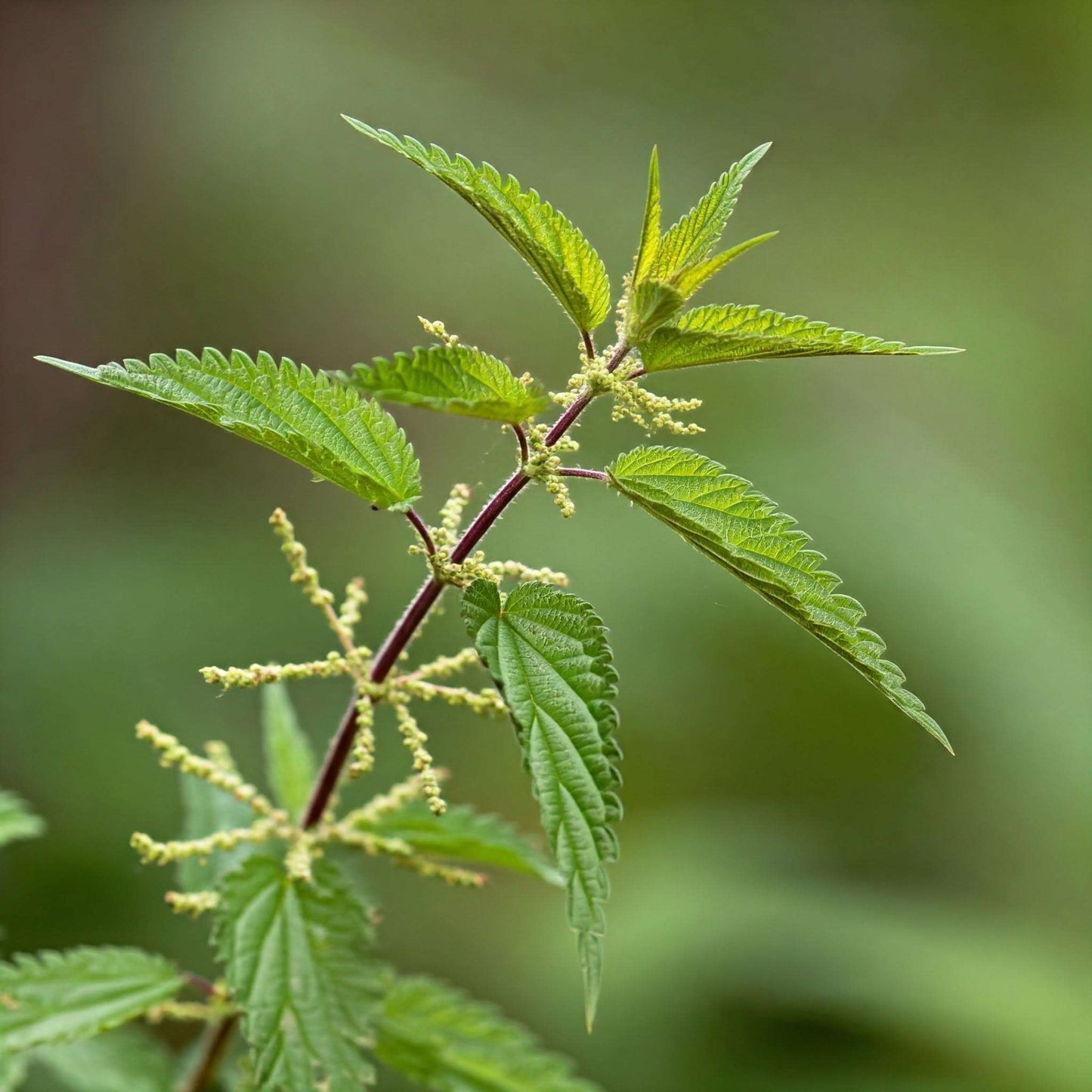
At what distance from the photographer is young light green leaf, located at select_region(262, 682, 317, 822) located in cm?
207

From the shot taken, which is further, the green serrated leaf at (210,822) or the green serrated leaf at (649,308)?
the green serrated leaf at (210,822)

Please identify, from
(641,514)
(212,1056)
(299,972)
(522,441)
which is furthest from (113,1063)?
(641,514)

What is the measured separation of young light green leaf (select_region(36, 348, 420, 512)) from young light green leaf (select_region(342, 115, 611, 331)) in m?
0.28

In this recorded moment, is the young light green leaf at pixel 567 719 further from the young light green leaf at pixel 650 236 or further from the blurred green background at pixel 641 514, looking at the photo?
the blurred green background at pixel 641 514

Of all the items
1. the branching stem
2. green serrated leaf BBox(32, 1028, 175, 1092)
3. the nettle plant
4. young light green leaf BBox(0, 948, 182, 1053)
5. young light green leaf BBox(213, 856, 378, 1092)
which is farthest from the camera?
green serrated leaf BBox(32, 1028, 175, 1092)

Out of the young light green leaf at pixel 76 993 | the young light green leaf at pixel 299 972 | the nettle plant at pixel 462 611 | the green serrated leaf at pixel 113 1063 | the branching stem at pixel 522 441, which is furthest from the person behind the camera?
the green serrated leaf at pixel 113 1063

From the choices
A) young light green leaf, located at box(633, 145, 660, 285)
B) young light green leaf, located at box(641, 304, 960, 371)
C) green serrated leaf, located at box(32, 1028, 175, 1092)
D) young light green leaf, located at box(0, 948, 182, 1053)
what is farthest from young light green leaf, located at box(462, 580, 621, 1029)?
green serrated leaf, located at box(32, 1028, 175, 1092)

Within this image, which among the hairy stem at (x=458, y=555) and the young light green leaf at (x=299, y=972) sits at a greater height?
the hairy stem at (x=458, y=555)

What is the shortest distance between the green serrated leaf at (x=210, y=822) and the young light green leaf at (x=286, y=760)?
0.07 m

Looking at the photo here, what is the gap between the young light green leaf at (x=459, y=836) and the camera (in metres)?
1.87

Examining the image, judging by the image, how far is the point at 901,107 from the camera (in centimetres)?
889

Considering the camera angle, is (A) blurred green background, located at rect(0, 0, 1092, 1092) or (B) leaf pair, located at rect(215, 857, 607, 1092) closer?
(B) leaf pair, located at rect(215, 857, 607, 1092)

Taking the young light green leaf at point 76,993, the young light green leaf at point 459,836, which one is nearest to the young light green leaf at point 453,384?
the young light green leaf at point 459,836

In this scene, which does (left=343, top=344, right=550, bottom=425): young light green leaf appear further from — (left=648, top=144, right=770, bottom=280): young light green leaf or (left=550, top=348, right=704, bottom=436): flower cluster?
(left=648, top=144, right=770, bottom=280): young light green leaf
